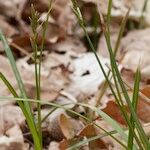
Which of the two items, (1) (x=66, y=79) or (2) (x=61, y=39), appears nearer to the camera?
(1) (x=66, y=79)

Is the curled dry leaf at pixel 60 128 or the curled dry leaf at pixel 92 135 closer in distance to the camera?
the curled dry leaf at pixel 92 135

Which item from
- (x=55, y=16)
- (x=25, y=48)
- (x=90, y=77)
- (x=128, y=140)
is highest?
(x=55, y=16)

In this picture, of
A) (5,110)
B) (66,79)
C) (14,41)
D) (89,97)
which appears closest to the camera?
(5,110)

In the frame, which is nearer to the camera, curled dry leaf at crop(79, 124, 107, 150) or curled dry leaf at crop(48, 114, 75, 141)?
curled dry leaf at crop(79, 124, 107, 150)

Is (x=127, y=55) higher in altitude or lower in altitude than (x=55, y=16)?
lower

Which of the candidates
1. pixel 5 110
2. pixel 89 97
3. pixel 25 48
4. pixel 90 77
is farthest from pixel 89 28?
pixel 5 110

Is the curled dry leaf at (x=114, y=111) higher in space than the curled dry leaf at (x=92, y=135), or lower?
higher

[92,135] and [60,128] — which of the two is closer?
[92,135]

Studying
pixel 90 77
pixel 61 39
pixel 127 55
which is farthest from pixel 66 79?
pixel 61 39

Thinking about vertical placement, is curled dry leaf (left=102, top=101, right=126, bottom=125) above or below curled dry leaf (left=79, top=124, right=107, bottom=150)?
above

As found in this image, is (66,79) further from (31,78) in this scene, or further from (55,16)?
(55,16)

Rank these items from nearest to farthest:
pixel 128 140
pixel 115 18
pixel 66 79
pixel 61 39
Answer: pixel 128 140, pixel 66 79, pixel 61 39, pixel 115 18
